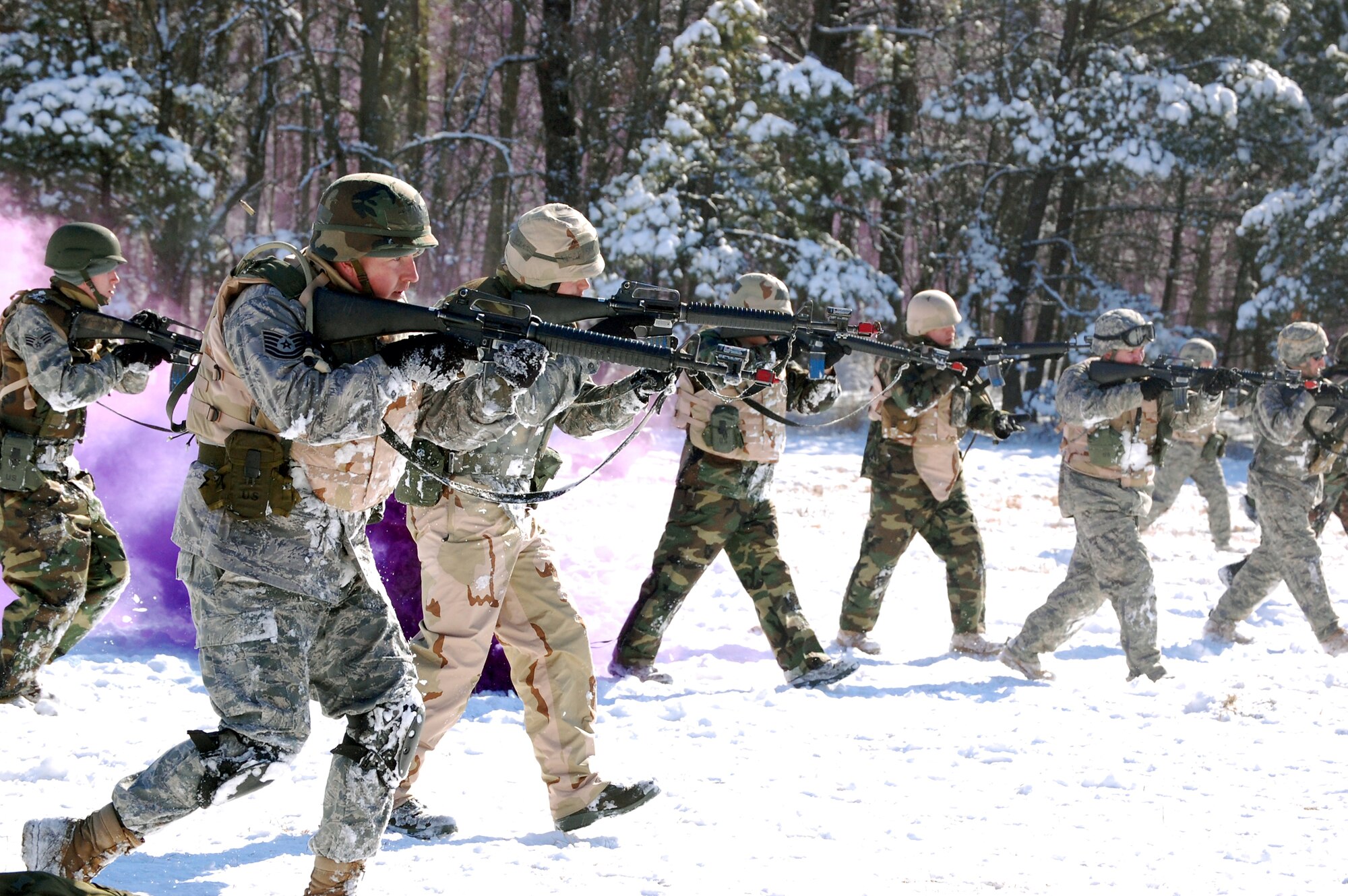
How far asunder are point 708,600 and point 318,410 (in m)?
5.35

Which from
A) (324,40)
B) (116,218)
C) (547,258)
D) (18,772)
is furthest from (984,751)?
(324,40)

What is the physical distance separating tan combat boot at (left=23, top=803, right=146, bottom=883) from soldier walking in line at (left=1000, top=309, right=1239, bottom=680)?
4.87m

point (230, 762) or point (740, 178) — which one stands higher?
point (740, 178)

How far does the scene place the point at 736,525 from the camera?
6262 mm

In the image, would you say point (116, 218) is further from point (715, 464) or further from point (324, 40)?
point (715, 464)

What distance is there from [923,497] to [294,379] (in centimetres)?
479

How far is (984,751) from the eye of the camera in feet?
17.6

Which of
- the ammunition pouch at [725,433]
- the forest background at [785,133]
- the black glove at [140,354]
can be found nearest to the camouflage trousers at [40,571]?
the black glove at [140,354]

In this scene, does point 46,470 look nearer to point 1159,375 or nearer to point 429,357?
point 429,357

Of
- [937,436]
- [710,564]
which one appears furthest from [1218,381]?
[710,564]

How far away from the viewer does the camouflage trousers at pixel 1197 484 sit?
10359 mm

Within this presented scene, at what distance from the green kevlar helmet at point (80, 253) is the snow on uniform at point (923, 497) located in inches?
160

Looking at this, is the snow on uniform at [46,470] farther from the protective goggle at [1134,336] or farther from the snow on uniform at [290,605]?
the protective goggle at [1134,336]

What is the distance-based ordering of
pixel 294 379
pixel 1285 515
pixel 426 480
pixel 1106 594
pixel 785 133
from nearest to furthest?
pixel 294 379, pixel 426 480, pixel 1106 594, pixel 1285 515, pixel 785 133
